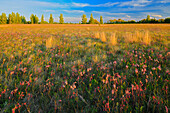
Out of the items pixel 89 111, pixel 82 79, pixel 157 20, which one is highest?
pixel 157 20

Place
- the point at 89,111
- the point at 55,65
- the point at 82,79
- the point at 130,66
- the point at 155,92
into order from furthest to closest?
the point at 55,65 → the point at 130,66 → the point at 82,79 → the point at 155,92 → the point at 89,111

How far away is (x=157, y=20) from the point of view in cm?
6856

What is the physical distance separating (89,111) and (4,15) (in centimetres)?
9907

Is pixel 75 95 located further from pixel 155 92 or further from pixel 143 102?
pixel 155 92

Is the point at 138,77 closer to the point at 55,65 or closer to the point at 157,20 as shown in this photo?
the point at 55,65

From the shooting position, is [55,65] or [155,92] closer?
[155,92]

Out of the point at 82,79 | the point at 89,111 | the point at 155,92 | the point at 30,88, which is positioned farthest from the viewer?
the point at 82,79

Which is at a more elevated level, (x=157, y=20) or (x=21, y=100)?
(x=157, y=20)

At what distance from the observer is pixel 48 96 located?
6.86ft

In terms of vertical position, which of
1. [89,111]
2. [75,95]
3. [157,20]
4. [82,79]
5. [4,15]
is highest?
[4,15]

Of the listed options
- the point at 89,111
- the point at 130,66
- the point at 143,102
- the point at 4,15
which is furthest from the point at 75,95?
the point at 4,15

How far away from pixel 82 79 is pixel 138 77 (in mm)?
1560

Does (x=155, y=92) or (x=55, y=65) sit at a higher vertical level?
(x=55, y=65)

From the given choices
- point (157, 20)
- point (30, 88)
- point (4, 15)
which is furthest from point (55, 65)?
point (4, 15)
